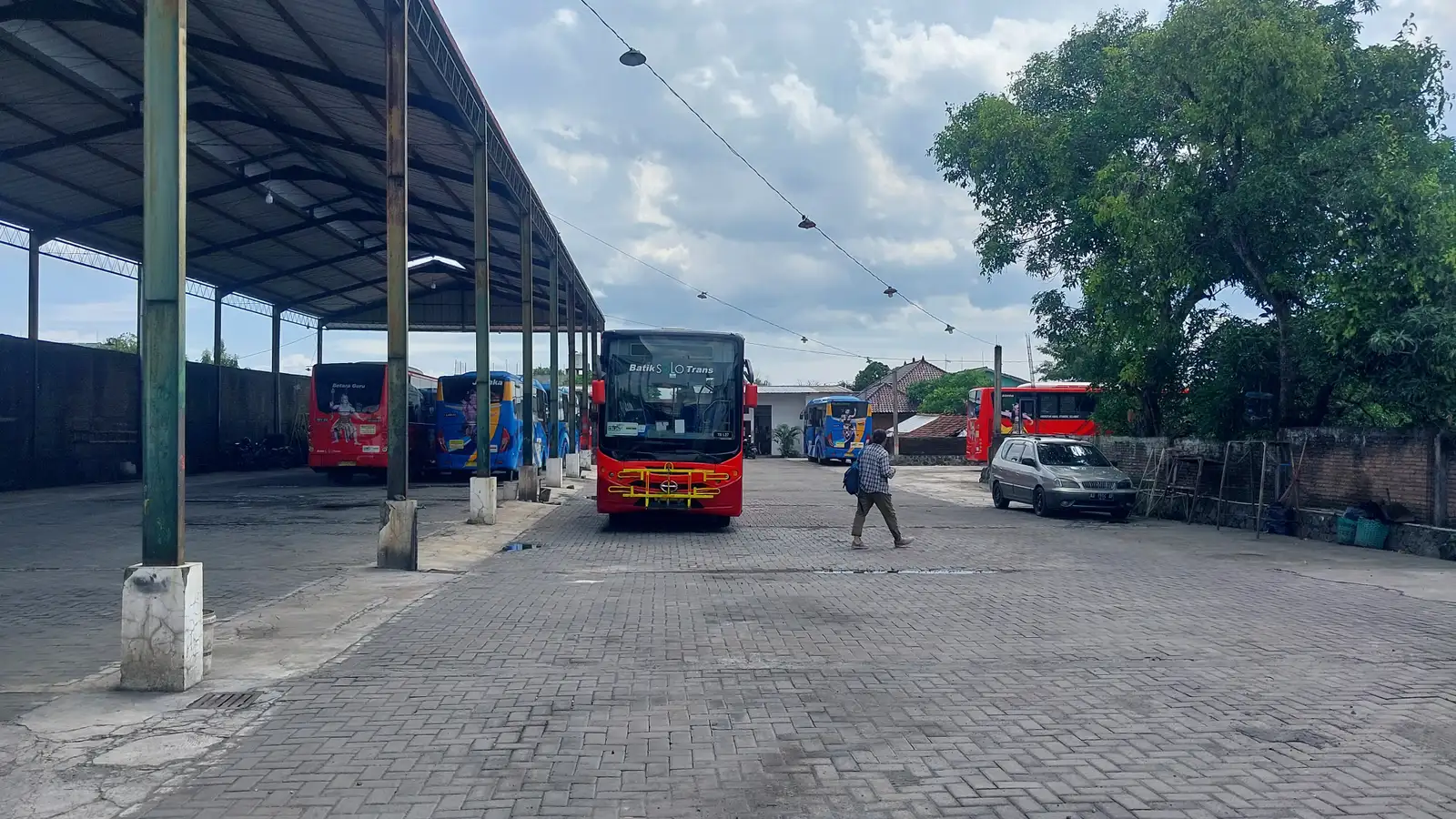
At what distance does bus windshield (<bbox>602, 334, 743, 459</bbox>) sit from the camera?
17.0 m

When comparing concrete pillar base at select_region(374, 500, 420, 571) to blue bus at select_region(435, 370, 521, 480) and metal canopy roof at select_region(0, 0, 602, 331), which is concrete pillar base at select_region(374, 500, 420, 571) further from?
blue bus at select_region(435, 370, 521, 480)

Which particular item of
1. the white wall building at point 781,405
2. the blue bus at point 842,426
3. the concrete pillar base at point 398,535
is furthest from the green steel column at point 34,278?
the white wall building at point 781,405

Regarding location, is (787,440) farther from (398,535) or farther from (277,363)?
(398,535)

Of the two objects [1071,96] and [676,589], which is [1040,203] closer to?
[1071,96]

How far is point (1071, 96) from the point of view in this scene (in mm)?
25422

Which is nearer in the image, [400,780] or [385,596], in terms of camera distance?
[400,780]

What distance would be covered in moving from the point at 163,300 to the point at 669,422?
1049 cm

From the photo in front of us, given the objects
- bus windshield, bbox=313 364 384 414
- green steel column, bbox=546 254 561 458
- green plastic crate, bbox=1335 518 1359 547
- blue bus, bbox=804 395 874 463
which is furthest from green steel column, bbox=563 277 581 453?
green plastic crate, bbox=1335 518 1359 547

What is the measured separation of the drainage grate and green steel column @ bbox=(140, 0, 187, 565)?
95cm

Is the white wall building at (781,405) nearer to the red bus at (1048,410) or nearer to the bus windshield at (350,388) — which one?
the red bus at (1048,410)

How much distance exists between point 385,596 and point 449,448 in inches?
824

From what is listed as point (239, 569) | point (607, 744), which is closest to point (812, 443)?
point (239, 569)

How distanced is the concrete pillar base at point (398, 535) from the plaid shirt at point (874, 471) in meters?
6.18

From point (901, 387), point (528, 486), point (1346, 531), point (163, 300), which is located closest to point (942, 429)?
point (901, 387)
